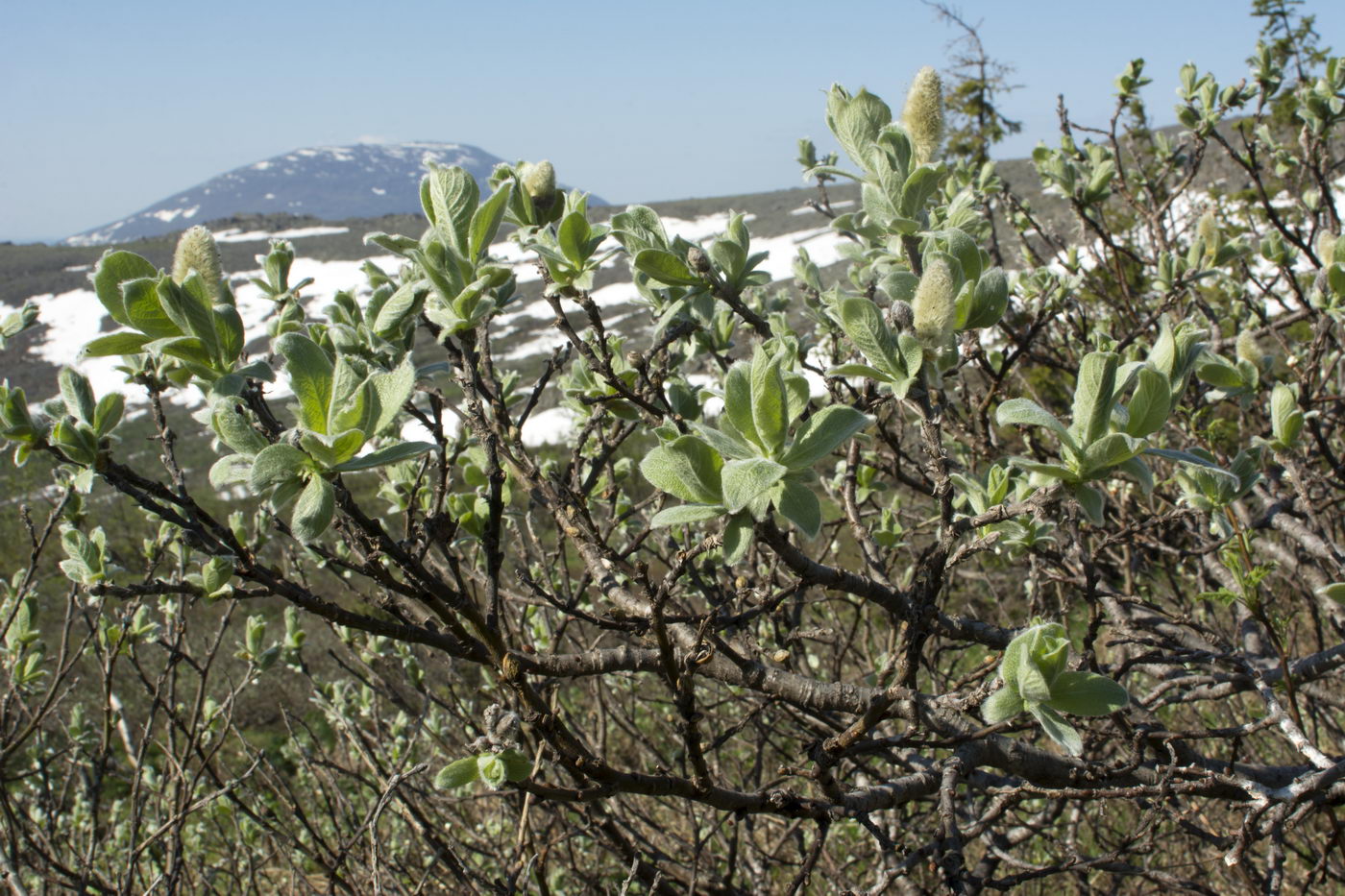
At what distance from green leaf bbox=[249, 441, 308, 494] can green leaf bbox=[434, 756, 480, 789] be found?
0.33 m

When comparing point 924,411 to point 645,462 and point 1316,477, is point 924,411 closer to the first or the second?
point 645,462

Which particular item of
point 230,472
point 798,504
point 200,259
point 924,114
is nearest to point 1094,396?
point 798,504

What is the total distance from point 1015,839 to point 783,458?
1593mm

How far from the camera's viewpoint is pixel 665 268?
119 centimetres

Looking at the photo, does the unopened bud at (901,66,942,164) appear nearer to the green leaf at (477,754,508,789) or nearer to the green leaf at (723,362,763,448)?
the green leaf at (723,362,763,448)

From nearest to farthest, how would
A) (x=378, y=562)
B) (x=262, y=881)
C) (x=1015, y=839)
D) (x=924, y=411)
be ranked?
(x=924, y=411), (x=378, y=562), (x=1015, y=839), (x=262, y=881)

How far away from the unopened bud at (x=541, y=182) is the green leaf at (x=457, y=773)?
879 mm

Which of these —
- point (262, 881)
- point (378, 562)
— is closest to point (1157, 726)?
point (378, 562)

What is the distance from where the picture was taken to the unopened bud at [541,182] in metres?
1.36

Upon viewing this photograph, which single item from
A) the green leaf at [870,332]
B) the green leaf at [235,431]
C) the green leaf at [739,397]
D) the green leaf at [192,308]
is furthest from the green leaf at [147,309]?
the green leaf at [870,332]

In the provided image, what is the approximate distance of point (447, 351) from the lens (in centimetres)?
149

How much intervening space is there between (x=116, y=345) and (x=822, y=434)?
0.78 meters

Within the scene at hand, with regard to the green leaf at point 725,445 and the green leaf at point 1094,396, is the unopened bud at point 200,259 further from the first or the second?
the green leaf at point 1094,396

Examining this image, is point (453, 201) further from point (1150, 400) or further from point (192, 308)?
point (1150, 400)
